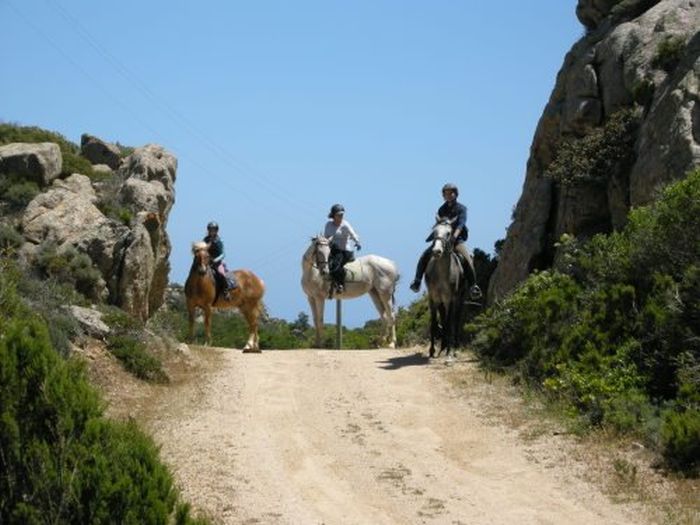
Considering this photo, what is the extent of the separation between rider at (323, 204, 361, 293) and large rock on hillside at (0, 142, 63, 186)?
7.24m

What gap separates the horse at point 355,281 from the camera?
79.6 ft

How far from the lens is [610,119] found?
20578 mm

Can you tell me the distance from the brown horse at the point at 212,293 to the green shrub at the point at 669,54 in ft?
32.6

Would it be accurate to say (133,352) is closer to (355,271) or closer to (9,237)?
(9,237)

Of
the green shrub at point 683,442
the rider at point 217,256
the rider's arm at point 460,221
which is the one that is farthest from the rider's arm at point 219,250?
the green shrub at point 683,442

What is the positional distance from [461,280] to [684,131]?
494 centimetres

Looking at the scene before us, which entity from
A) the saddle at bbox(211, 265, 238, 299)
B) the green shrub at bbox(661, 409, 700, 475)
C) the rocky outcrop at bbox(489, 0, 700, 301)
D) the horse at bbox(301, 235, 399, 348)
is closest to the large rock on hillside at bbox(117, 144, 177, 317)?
the saddle at bbox(211, 265, 238, 299)

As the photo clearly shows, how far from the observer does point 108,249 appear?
23172mm

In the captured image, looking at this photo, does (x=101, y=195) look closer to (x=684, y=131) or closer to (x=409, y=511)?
(x=684, y=131)

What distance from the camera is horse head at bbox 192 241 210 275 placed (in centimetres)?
2200

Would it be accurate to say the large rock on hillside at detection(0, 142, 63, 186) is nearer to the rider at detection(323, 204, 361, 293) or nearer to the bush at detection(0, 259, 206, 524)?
the rider at detection(323, 204, 361, 293)

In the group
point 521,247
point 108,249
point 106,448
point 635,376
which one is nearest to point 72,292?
point 108,249

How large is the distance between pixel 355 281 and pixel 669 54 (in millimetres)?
9192

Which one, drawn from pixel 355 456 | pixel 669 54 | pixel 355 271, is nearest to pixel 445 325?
pixel 355 271
